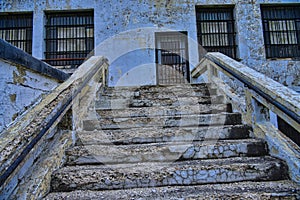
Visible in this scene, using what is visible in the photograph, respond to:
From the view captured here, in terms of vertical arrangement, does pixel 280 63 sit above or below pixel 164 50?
below

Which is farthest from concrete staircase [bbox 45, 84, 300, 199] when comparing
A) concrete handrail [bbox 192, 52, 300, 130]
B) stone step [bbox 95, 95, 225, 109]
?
concrete handrail [bbox 192, 52, 300, 130]

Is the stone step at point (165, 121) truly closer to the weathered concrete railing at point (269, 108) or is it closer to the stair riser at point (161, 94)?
the weathered concrete railing at point (269, 108)

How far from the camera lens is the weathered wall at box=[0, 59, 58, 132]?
2213mm

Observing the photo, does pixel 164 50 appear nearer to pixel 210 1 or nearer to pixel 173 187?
pixel 210 1

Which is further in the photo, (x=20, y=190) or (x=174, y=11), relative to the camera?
(x=174, y=11)

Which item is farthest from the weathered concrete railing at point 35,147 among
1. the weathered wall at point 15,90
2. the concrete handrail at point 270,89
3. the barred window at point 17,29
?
the barred window at point 17,29

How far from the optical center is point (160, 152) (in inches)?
88.0

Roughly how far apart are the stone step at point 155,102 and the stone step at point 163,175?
139 cm

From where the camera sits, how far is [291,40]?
23.9 ft

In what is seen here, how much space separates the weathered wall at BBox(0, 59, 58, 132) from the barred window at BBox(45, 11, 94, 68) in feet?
14.6

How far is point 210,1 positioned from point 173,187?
256 inches

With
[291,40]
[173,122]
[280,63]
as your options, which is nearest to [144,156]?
[173,122]

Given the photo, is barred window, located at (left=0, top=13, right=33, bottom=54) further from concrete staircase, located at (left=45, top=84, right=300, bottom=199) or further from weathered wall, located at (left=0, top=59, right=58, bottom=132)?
concrete staircase, located at (left=45, top=84, right=300, bottom=199)

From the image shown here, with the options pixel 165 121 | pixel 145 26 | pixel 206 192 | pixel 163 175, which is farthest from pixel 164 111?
pixel 145 26
